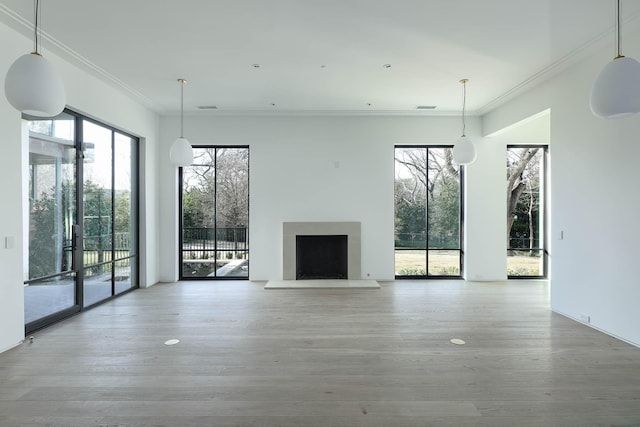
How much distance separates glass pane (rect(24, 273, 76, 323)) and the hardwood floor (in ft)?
0.74

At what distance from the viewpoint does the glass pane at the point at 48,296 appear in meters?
3.80

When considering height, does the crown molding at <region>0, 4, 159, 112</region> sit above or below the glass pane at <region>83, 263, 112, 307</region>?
above

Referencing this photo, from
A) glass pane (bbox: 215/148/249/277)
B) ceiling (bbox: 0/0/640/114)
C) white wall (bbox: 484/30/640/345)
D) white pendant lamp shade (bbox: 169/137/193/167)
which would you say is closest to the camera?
ceiling (bbox: 0/0/640/114)

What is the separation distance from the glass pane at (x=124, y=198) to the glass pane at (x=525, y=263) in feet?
22.6

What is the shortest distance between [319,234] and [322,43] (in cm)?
358

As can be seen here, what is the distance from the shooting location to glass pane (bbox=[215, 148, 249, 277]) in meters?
6.78

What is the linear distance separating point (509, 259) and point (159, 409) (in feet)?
21.4

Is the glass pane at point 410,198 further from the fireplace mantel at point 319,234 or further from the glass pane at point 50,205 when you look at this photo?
the glass pane at point 50,205

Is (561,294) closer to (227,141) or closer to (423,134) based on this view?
(423,134)

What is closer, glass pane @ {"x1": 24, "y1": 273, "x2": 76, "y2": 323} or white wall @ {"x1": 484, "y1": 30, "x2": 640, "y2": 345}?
white wall @ {"x1": 484, "y1": 30, "x2": 640, "y2": 345}

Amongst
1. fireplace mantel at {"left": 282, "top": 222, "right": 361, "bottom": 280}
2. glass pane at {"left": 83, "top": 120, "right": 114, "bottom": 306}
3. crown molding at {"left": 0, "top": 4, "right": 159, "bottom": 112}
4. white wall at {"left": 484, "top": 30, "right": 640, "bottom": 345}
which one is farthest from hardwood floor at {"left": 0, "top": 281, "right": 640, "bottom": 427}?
crown molding at {"left": 0, "top": 4, "right": 159, "bottom": 112}

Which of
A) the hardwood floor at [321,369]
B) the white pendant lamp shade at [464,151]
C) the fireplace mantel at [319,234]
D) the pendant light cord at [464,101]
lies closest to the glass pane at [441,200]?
the pendant light cord at [464,101]

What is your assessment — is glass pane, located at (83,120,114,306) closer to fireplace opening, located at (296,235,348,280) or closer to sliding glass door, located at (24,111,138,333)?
sliding glass door, located at (24,111,138,333)

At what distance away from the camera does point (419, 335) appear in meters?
3.73
